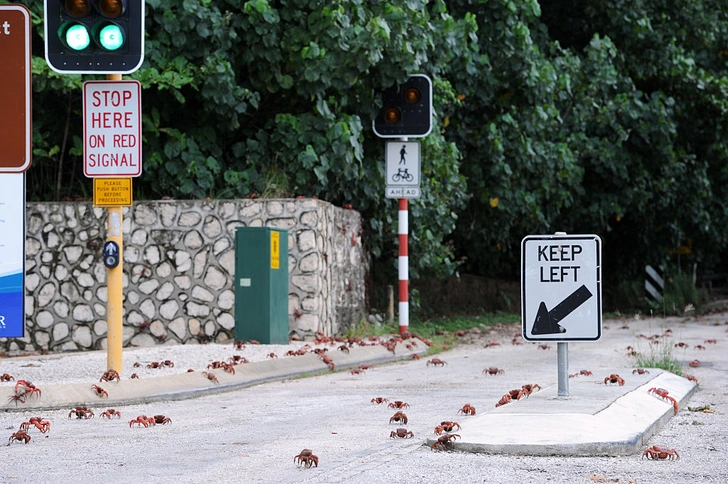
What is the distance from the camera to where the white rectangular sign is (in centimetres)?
750

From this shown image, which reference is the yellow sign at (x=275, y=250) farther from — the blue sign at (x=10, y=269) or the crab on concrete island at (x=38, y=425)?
the blue sign at (x=10, y=269)

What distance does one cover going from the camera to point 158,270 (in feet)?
49.5

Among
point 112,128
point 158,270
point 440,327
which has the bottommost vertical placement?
point 440,327

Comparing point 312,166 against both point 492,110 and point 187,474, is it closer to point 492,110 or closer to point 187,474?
point 492,110

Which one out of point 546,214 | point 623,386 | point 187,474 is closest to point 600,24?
point 546,214

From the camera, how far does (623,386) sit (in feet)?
28.6

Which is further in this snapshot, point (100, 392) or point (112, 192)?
point (112, 192)

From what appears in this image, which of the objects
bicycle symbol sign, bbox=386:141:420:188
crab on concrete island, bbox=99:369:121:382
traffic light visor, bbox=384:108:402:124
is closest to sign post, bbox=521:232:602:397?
crab on concrete island, bbox=99:369:121:382

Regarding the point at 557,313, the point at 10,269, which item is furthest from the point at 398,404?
the point at 10,269

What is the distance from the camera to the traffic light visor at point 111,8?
9.23 m

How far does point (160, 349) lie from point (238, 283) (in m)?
1.34

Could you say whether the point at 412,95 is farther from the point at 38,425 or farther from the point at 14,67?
the point at 14,67

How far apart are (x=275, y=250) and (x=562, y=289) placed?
21.4 ft

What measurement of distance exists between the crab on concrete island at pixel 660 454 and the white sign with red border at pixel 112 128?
5.26 meters
